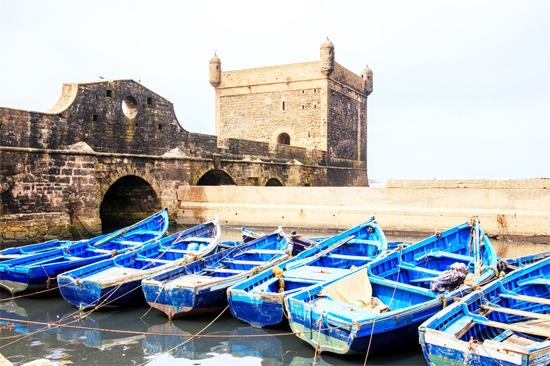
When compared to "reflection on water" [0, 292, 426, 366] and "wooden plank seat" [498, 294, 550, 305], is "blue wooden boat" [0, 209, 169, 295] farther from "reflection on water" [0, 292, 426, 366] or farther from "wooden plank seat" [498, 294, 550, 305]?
"wooden plank seat" [498, 294, 550, 305]

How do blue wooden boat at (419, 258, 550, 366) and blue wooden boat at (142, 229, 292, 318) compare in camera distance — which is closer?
blue wooden boat at (419, 258, 550, 366)

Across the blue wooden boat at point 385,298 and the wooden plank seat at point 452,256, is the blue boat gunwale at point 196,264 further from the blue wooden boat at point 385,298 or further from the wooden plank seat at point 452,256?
the wooden plank seat at point 452,256

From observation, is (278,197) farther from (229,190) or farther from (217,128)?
(217,128)

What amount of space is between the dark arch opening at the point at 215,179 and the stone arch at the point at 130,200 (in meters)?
3.23

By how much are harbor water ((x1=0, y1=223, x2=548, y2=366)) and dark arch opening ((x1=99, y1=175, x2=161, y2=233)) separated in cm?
922

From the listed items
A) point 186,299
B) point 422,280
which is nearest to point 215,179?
point 186,299

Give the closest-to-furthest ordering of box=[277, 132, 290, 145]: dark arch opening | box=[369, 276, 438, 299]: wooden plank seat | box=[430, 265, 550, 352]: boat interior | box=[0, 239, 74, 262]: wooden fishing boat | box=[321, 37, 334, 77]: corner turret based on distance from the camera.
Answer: box=[430, 265, 550, 352]: boat interior → box=[369, 276, 438, 299]: wooden plank seat → box=[0, 239, 74, 262]: wooden fishing boat → box=[321, 37, 334, 77]: corner turret → box=[277, 132, 290, 145]: dark arch opening

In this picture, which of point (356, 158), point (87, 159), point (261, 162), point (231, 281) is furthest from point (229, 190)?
point (356, 158)

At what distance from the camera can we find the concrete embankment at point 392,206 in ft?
42.5

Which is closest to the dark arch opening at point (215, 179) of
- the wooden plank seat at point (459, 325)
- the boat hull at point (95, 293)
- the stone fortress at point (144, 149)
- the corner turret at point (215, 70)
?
the stone fortress at point (144, 149)

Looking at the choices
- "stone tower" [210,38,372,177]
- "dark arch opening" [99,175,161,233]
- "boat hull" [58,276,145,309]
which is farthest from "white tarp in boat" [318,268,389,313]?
"stone tower" [210,38,372,177]

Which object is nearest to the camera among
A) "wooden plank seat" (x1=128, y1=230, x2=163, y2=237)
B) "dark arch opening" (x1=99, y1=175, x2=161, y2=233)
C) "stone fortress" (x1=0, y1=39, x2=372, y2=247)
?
"wooden plank seat" (x1=128, y1=230, x2=163, y2=237)

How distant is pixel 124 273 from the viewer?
25.6 feet

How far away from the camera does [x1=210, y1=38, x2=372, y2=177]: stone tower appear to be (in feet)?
86.0
